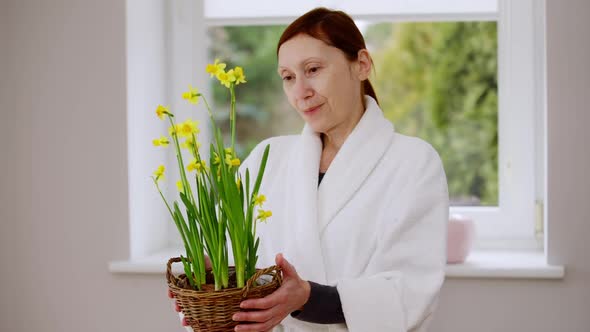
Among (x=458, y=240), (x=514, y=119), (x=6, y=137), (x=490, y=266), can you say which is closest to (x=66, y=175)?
(x=6, y=137)

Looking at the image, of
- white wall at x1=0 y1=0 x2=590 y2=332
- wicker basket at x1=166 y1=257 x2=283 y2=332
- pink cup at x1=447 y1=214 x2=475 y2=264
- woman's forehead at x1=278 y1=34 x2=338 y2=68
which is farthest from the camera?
white wall at x1=0 y1=0 x2=590 y2=332

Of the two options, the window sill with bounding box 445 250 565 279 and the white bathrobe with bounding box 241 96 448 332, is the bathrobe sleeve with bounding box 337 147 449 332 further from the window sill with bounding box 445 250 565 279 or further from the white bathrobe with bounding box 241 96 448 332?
the window sill with bounding box 445 250 565 279

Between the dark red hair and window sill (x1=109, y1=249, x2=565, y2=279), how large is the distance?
927 millimetres

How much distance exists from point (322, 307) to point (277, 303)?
183mm

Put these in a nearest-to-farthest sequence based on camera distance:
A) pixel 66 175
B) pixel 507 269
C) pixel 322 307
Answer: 1. pixel 322 307
2. pixel 507 269
3. pixel 66 175

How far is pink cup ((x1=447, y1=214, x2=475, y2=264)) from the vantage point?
2271 mm

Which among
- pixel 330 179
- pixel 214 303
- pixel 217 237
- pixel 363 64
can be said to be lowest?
pixel 214 303

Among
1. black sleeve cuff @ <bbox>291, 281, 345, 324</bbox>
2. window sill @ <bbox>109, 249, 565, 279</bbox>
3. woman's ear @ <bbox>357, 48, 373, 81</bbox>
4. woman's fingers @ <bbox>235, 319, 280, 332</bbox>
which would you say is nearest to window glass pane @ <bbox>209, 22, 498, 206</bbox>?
window sill @ <bbox>109, 249, 565, 279</bbox>

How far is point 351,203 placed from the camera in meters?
1.65

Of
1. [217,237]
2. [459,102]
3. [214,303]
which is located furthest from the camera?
[459,102]

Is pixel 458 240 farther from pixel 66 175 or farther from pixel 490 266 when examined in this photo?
pixel 66 175

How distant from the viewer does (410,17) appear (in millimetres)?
2580

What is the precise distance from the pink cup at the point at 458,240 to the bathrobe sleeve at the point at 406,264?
0.69 meters

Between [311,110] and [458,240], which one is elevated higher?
[311,110]
